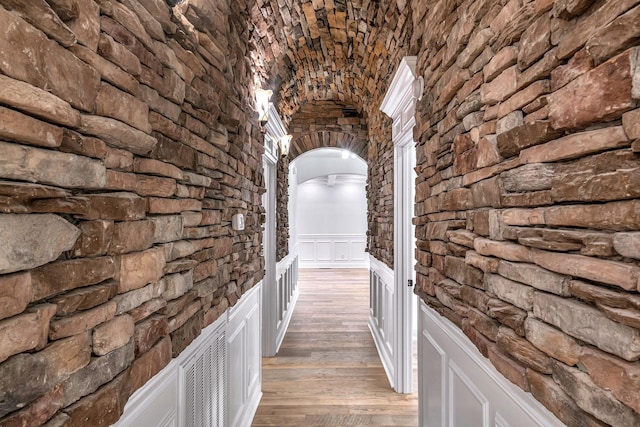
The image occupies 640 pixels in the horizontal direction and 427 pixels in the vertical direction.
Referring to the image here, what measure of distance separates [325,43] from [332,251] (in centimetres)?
713

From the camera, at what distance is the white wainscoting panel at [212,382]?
3.57ft

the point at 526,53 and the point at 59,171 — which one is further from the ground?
the point at 526,53

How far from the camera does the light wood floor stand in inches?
98.2

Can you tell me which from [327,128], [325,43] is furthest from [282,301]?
[325,43]

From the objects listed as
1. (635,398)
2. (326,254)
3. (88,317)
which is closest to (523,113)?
(635,398)

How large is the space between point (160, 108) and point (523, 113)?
1.08m

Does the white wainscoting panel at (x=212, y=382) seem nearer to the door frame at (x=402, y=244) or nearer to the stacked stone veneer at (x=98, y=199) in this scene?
the stacked stone veneer at (x=98, y=199)

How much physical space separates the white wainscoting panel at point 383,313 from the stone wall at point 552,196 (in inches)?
71.3

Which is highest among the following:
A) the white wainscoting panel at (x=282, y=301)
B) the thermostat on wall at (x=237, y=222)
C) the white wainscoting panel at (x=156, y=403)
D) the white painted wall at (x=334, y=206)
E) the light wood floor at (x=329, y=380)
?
the white painted wall at (x=334, y=206)

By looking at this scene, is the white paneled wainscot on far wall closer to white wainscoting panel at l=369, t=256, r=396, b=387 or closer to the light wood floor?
the light wood floor

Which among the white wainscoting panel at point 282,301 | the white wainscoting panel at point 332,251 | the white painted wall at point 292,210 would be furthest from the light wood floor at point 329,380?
the white wainscoting panel at point 332,251

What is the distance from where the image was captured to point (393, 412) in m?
2.54

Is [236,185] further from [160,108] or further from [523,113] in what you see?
[523,113]

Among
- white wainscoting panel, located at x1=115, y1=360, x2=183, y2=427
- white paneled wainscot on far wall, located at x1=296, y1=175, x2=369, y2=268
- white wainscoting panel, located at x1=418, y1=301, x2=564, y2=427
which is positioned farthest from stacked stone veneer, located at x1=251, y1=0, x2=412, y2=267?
white paneled wainscot on far wall, located at x1=296, y1=175, x2=369, y2=268
